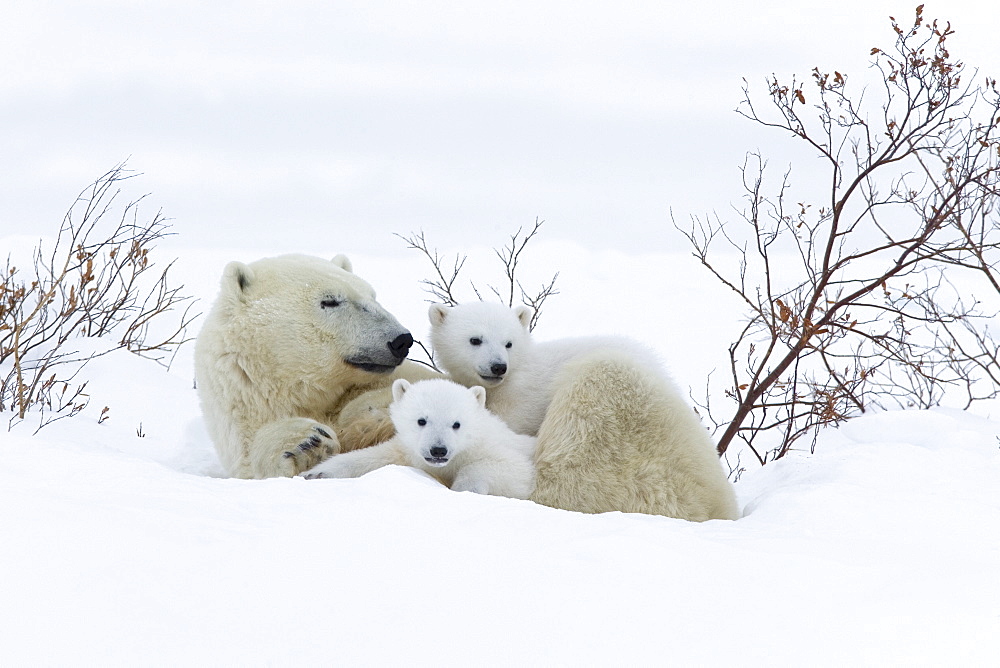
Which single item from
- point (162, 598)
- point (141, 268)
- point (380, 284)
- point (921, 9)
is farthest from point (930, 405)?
point (380, 284)

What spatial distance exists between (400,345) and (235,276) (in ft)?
2.16

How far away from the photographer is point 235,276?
3498 mm

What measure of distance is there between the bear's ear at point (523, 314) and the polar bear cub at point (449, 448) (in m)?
0.85

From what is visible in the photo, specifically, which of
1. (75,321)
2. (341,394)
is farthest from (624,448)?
(75,321)

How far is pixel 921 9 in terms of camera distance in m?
5.60

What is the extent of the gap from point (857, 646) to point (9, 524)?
1.82m

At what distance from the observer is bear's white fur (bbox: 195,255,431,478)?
3.46m

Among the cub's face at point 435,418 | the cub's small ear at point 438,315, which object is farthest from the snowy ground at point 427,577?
the cub's small ear at point 438,315

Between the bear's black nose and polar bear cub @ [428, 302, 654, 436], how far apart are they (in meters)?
0.33

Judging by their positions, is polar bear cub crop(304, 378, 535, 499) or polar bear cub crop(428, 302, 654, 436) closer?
polar bear cub crop(304, 378, 535, 499)

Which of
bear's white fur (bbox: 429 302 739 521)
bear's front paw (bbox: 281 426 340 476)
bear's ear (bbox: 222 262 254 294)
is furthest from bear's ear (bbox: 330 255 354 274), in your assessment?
bear's white fur (bbox: 429 302 739 521)

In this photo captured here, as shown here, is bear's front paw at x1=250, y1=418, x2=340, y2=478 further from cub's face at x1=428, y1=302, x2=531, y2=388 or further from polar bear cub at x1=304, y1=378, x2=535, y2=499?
cub's face at x1=428, y1=302, x2=531, y2=388

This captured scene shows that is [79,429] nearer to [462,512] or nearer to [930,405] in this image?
[462,512]

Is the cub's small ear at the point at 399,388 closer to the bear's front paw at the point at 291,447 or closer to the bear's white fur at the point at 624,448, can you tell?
the bear's front paw at the point at 291,447
